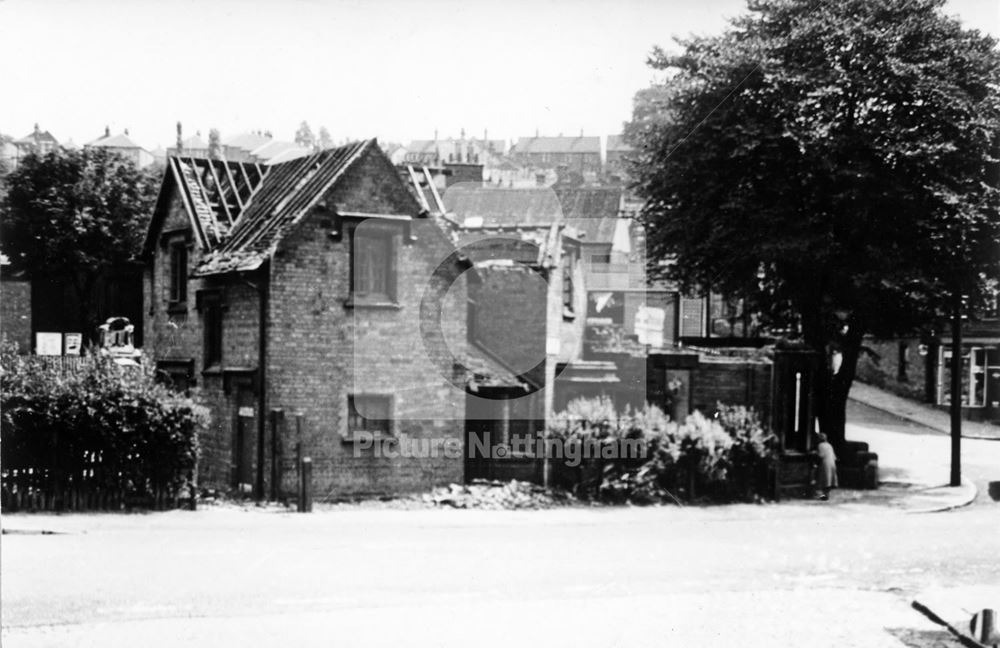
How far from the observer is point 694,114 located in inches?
852

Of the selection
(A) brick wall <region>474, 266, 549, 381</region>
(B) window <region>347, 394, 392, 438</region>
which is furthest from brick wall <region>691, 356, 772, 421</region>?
(B) window <region>347, 394, 392, 438</region>

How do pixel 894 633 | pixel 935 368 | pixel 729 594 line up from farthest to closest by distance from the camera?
1. pixel 935 368
2. pixel 729 594
3. pixel 894 633

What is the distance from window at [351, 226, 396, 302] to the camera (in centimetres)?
1980

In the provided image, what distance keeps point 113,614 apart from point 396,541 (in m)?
5.16

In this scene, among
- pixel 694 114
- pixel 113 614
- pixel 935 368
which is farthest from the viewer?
pixel 935 368

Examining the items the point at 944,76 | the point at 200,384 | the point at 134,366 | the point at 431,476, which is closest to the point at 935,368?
the point at 944,76

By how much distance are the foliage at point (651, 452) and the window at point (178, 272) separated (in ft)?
29.7

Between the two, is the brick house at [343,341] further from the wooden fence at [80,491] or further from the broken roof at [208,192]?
the wooden fence at [80,491]

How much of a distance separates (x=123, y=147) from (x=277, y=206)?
3.24 metres

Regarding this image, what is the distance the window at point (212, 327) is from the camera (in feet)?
69.1

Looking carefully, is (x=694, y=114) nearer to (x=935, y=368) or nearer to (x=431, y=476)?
(x=431, y=476)

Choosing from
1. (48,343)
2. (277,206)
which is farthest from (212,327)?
(48,343)

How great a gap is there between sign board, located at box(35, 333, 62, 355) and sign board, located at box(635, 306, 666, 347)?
1590 centimetres

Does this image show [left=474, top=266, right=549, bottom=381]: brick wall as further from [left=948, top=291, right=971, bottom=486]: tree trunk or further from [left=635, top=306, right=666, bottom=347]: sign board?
[left=948, top=291, right=971, bottom=486]: tree trunk
